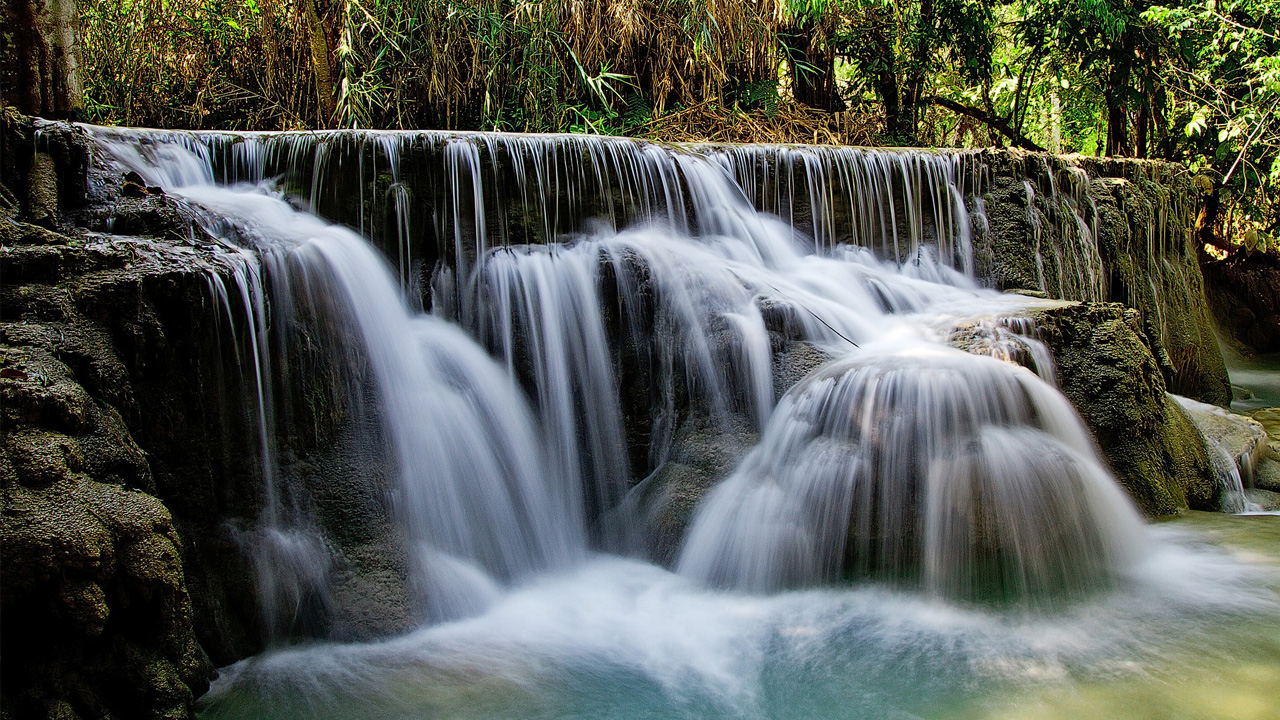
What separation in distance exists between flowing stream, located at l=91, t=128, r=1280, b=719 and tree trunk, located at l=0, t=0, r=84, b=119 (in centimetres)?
46

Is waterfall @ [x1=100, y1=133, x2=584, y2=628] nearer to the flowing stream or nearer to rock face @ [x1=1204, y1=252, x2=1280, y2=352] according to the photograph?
the flowing stream

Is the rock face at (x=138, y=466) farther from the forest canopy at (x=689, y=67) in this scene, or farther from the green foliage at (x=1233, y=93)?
the green foliage at (x=1233, y=93)

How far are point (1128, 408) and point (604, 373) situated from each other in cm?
285

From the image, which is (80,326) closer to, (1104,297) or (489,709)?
(489,709)

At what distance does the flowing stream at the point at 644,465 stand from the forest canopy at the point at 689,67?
8.92 ft

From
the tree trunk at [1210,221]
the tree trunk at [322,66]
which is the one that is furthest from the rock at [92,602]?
the tree trunk at [1210,221]

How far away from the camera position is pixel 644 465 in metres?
4.77

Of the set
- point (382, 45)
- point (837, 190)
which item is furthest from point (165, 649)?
point (382, 45)

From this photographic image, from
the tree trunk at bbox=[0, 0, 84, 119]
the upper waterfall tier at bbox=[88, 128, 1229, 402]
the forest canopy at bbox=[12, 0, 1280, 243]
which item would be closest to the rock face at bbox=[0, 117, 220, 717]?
the tree trunk at bbox=[0, 0, 84, 119]

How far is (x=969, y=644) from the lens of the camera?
322 cm

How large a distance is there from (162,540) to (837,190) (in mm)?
5358

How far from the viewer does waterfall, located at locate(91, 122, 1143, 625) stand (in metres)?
3.76

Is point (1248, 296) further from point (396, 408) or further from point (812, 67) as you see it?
point (396, 408)

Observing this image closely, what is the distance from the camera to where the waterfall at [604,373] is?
148 inches
